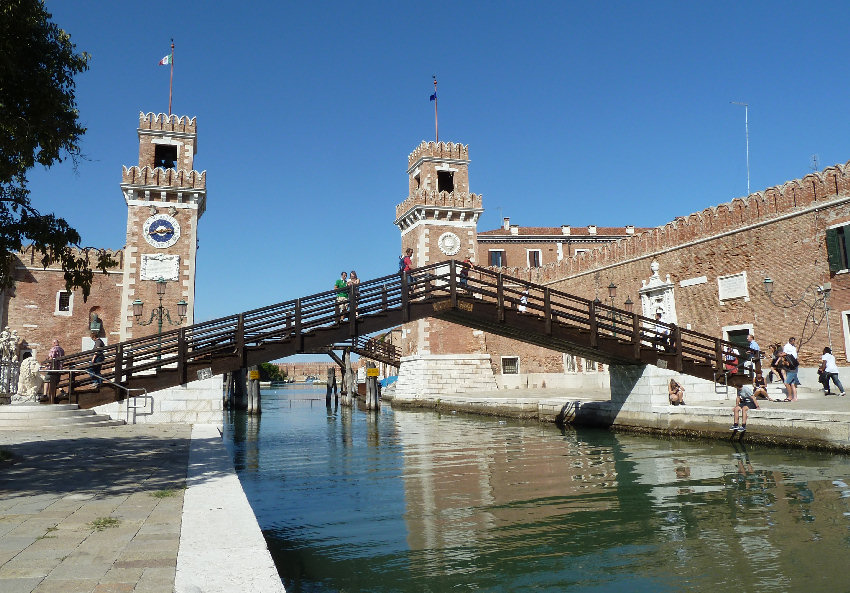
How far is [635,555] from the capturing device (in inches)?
253

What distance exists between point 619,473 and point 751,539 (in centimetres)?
448

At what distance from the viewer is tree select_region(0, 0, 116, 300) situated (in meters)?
7.72

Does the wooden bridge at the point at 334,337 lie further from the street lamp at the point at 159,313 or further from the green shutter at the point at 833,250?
the street lamp at the point at 159,313

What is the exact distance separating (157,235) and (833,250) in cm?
2372

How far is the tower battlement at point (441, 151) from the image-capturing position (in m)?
36.0

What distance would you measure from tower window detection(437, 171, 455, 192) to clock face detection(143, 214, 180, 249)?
50.7 feet

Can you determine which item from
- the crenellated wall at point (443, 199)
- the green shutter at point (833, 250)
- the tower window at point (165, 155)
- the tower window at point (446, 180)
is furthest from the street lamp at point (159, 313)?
the green shutter at point (833, 250)

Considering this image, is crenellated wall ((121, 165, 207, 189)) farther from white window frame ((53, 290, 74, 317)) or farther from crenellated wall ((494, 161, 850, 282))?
crenellated wall ((494, 161, 850, 282))

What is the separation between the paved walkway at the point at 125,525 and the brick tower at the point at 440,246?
78.6 ft

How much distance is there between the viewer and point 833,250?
738 inches

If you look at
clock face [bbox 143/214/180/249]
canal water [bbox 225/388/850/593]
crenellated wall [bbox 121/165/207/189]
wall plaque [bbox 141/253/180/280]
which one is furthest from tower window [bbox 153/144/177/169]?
canal water [bbox 225/388/850/593]

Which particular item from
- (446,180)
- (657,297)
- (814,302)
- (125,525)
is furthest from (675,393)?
(446,180)

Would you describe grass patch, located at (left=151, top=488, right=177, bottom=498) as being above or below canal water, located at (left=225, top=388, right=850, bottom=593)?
above

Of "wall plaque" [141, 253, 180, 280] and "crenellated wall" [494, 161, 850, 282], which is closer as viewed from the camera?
"crenellated wall" [494, 161, 850, 282]
